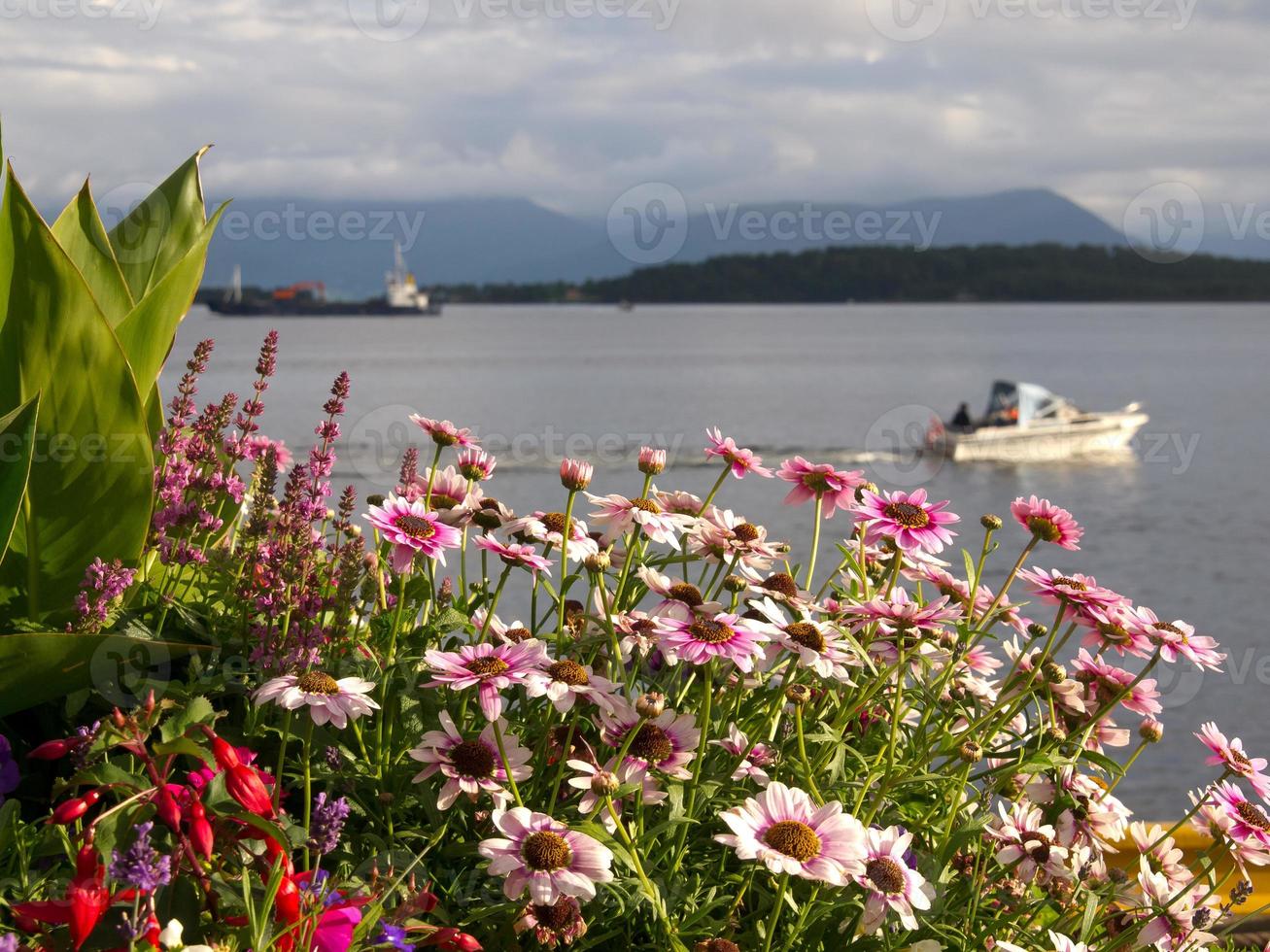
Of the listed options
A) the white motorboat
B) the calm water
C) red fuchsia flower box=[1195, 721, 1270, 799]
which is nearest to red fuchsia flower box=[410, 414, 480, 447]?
red fuchsia flower box=[1195, 721, 1270, 799]

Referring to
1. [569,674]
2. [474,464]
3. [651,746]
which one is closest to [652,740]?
[651,746]

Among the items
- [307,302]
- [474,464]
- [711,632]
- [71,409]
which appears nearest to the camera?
[711,632]

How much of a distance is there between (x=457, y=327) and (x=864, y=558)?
186 meters

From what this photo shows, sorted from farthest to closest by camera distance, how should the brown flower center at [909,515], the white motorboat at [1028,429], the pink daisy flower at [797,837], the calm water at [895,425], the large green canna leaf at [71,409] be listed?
the white motorboat at [1028,429] → the calm water at [895,425] → the large green canna leaf at [71,409] → the brown flower center at [909,515] → the pink daisy flower at [797,837]

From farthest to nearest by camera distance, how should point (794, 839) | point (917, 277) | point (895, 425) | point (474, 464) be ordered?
point (917, 277), point (895, 425), point (474, 464), point (794, 839)

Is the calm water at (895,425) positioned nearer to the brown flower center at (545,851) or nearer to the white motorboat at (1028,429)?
the white motorboat at (1028,429)

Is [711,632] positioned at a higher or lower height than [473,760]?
higher

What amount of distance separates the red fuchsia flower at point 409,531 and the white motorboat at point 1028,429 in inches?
1433

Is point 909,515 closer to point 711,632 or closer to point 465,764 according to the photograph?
point 711,632

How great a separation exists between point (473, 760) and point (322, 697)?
0.90ft

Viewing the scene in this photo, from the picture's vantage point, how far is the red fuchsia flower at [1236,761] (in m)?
2.06

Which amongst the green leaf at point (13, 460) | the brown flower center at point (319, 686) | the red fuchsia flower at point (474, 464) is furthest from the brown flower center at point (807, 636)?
the green leaf at point (13, 460)

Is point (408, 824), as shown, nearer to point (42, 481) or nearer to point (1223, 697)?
point (42, 481)

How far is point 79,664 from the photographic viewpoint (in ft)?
6.69
